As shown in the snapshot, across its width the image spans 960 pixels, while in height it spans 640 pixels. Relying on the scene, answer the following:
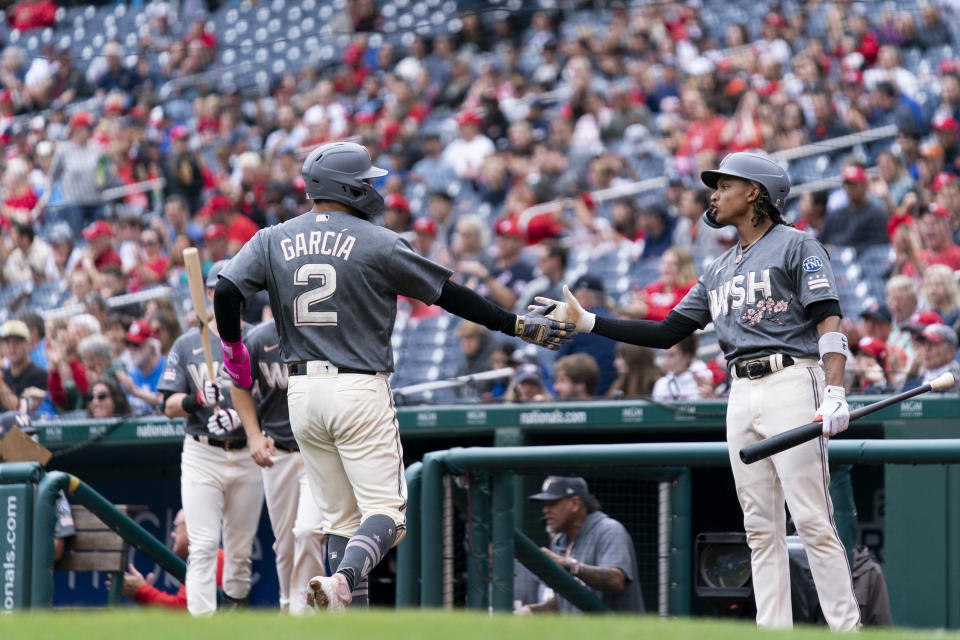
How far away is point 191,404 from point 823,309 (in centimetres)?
336

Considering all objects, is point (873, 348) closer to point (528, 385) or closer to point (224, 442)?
point (528, 385)

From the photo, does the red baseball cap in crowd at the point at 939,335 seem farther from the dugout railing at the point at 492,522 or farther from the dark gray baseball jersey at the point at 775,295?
the dark gray baseball jersey at the point at 775,295

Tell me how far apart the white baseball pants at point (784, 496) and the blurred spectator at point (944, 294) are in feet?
10.5

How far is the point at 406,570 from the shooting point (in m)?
5.90

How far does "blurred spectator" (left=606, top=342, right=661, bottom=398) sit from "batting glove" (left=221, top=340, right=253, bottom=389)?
9.17 ft

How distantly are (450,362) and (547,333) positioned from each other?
420cm

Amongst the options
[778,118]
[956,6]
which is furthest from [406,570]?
[956,6]

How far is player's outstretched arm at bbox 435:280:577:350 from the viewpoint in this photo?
5.47m

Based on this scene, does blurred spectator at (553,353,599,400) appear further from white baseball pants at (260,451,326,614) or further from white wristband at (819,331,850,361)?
white wristband at (819,331,850,361)

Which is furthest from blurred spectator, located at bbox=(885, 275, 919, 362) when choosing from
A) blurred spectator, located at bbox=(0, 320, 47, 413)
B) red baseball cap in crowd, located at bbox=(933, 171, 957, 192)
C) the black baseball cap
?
blurred spectator, located at bbox=(0, 320, 47, 413)

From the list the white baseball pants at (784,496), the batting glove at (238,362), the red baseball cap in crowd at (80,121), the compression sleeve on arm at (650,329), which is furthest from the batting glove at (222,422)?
the red baseball cap in crowd at (80,121)

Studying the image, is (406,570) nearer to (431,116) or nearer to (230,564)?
(230,564)

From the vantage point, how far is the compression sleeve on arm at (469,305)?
546 cm

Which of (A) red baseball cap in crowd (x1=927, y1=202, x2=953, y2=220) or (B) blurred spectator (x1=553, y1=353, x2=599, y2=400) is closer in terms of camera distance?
Result: (B) blurred spectator (x1=553, y1=353, x2=599, y2=400)
